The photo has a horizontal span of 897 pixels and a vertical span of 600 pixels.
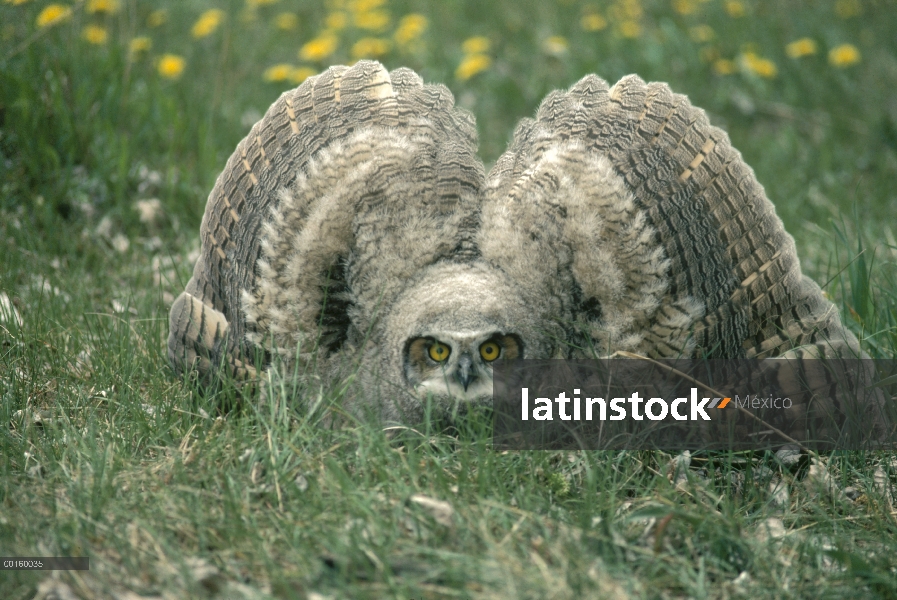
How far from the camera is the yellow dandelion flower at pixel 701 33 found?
7.78 meters

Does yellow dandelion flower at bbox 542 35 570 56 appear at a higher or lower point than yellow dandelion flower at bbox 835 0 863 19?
lower

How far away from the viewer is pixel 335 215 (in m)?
3.25

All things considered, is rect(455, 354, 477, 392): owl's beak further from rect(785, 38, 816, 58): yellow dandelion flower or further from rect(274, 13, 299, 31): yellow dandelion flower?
rect(274, 13, 299, 31): yellow dandelion flower

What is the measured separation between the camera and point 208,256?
3621 millimetres

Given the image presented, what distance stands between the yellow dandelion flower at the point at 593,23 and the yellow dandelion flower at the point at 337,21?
222 cm

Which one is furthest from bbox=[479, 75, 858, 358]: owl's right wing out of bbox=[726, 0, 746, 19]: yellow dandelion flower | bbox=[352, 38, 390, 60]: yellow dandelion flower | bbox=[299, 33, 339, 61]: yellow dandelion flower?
bbox=[726, 0, 746, 19]: yellow dandelion flower

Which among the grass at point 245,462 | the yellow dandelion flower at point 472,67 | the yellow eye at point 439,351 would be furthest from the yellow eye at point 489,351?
the yellow dandelion flower at point 472,67

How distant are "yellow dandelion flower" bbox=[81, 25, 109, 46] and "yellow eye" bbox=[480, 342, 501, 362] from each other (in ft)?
13.7

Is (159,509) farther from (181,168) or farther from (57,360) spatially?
(181,168)

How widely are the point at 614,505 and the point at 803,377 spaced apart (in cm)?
104

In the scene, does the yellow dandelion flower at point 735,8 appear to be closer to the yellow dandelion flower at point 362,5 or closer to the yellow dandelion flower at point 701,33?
the yellow dandelion flower at point 701,33

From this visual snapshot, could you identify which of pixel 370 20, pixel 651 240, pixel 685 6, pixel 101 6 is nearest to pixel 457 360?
pixel 651 240

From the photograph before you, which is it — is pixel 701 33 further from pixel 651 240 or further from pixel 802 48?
pixel 651 240

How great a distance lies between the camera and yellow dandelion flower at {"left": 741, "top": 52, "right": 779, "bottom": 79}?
708 cm
